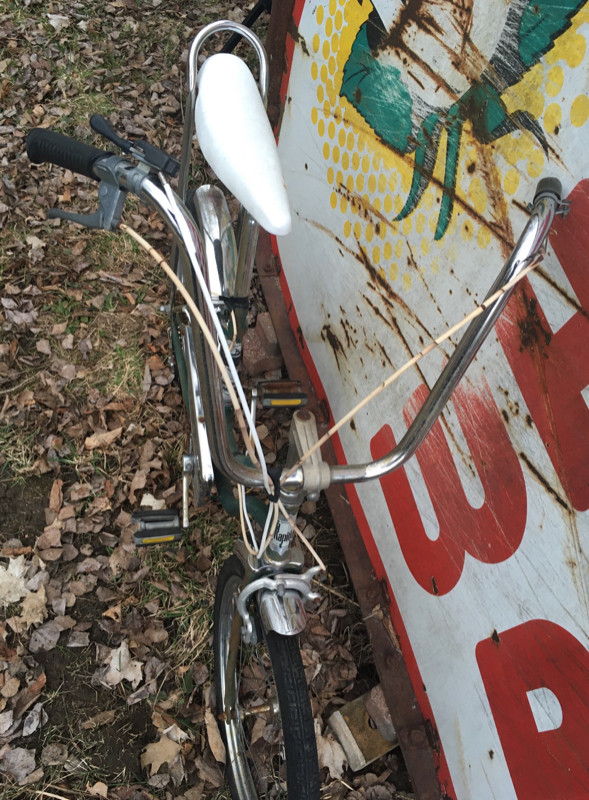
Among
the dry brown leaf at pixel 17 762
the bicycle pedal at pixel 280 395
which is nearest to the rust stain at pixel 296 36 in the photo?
the bicycle pedal at pixel 280 395

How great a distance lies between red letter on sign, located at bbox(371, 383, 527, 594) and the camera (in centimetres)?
154

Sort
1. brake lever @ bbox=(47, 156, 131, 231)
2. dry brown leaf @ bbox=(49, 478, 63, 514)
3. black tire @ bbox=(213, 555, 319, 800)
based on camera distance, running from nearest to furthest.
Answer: brake lever @ bbox=(47, 156, 131, 231)
black tire @ bbox=(213, 555, 319, 800)
dry brown leaf @ bbox=(49, 478, 63, 514)

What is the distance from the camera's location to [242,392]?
1.18m

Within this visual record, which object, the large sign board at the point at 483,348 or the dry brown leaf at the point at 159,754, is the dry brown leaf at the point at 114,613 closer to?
the dry brown leaf at the point at 159,754

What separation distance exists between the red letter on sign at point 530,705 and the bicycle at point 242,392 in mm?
569

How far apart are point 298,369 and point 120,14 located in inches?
136

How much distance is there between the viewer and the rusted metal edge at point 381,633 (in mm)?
2047

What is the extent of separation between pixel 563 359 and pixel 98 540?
212 centimetres

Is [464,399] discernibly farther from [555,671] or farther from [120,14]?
[120,14]

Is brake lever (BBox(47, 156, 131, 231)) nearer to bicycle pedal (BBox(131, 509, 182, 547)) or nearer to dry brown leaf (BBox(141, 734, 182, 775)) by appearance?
bicycle pedal (BBox(131, 509, 182, 547))

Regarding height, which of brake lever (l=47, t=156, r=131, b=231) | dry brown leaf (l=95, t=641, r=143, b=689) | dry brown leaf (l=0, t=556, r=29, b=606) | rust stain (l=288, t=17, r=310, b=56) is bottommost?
dry brown leaf (l=0, t=556, r=29, b=606)

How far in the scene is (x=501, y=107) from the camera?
1385 millimetres

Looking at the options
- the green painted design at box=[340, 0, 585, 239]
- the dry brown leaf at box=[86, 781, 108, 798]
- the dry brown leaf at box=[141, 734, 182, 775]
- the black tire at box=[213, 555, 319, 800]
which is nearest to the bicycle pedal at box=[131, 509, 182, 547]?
the black tire at box=[213, 555, 319, 800]

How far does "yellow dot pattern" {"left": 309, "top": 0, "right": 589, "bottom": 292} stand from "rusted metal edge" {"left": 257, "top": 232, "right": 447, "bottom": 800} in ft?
2.79
